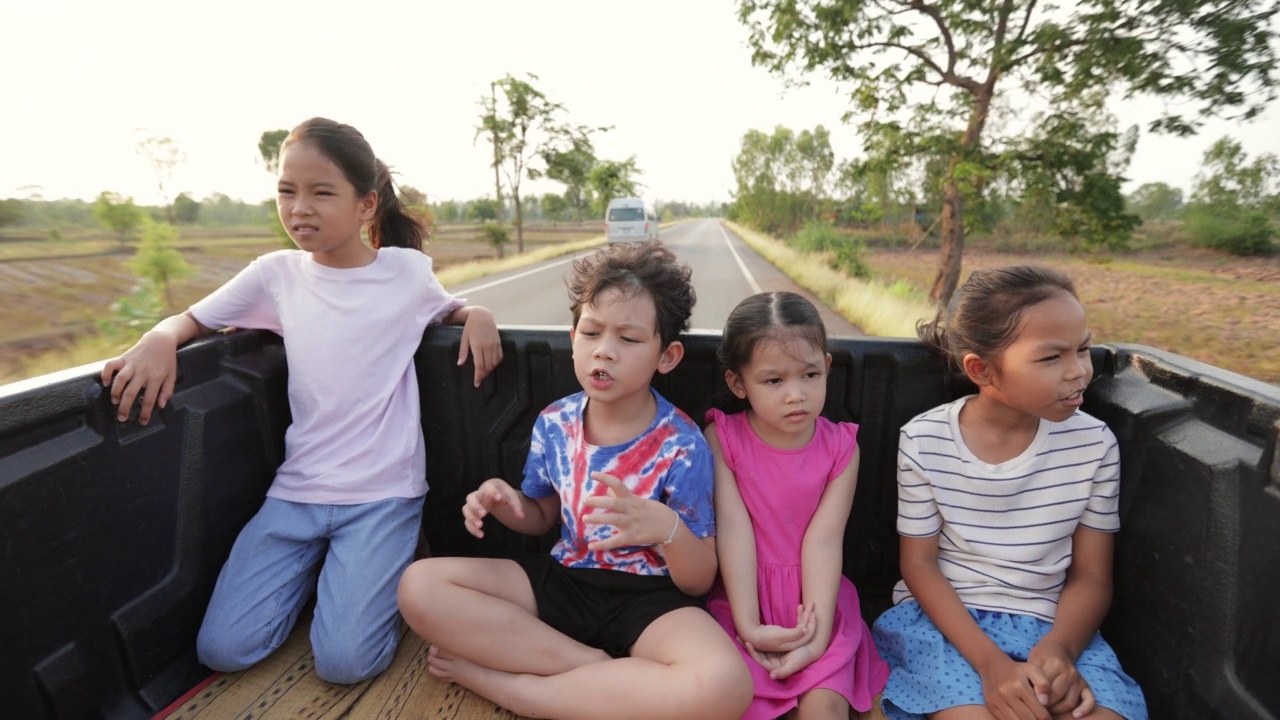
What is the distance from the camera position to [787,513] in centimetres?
160

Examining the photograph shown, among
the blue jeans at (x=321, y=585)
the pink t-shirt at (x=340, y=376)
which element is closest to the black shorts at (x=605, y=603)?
the blue jeans at (x=321, y=585)

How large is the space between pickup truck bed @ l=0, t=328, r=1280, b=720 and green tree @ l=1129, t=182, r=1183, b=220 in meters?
6.54

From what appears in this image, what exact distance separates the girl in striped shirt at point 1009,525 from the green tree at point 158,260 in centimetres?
688

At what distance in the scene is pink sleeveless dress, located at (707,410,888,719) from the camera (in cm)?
154

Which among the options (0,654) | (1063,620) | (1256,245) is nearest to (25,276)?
(0,654)

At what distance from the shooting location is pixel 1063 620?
138cm

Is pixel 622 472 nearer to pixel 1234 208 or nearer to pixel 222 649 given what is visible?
pixel 222 649

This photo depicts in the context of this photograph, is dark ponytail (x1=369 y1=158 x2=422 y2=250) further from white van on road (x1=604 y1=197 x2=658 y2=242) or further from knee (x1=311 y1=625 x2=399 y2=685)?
white van on road (x1=604 y1=197 x2=658 y2=242)

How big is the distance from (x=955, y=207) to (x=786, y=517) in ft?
25.4

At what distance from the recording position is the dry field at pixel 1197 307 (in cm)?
581

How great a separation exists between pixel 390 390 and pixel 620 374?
29.4 inches

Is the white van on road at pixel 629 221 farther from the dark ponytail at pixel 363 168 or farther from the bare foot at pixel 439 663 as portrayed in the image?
the bare foot at pixel 439 663

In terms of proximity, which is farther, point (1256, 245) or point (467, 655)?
point (1256, 245)

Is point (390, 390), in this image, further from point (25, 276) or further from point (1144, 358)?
point (25, 276)
